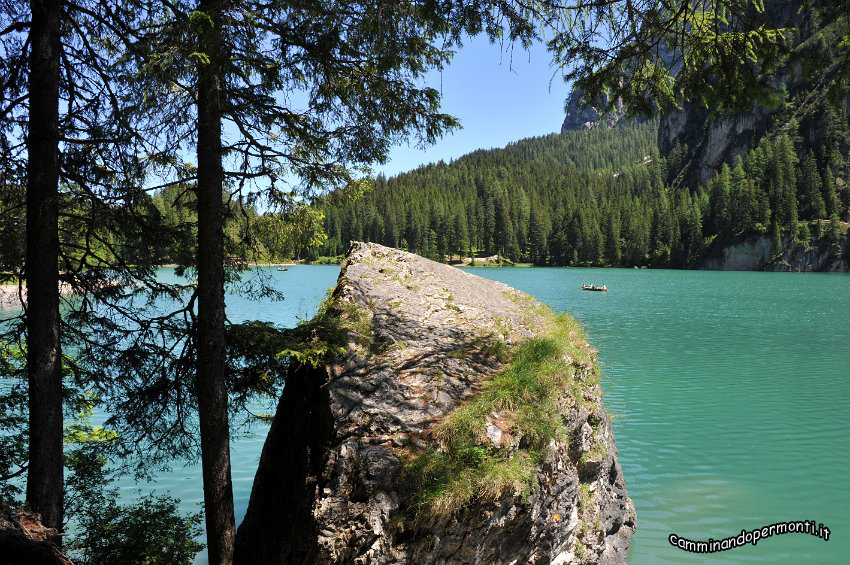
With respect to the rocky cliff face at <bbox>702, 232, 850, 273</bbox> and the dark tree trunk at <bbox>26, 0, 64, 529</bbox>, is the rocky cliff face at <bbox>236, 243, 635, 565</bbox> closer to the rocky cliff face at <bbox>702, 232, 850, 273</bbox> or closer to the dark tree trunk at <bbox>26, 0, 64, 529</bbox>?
the dark tree trunk at <bbox>26, 0, 64, 529</bbox>

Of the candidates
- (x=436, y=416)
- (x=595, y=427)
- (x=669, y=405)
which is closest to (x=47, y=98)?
(x=436, y=416)

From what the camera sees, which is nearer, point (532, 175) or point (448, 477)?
point (448, 477)

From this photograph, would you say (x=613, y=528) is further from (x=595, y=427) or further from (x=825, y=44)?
(x=825, y=44)

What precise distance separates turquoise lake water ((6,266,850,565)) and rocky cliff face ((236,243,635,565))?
141 centimetres

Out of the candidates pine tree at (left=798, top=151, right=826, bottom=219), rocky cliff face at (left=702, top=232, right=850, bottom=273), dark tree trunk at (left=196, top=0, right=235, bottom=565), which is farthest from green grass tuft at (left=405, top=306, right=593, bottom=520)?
pine tree at (left=798, top=151, right=826, bottom=219)

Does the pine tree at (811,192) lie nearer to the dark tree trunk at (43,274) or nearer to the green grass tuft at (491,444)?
the green grass tuft at (491,444)

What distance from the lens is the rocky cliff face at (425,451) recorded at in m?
4.61

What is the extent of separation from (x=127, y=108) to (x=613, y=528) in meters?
7.86

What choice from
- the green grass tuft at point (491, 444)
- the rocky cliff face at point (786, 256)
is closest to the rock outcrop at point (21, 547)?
the green grass tuft at point (491, 444)

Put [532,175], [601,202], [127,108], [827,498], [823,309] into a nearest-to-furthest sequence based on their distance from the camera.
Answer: [127,108] < [827,498] < [823,309] < [601,202] < [532,175]

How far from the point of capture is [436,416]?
18.0ft

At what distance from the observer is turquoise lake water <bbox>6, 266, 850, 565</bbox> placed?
8.93 meters

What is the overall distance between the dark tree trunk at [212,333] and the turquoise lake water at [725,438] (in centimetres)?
94

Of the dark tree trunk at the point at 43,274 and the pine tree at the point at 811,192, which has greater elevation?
the pine tree at the point at 811,192
